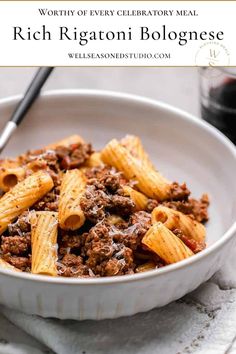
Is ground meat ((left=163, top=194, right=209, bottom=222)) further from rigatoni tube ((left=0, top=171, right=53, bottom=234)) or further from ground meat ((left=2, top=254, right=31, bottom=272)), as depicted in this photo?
ground meat ((left=2, top=254, right=31, bottom=272))

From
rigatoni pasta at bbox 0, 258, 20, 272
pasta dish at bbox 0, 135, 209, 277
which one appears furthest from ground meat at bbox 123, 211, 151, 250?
rigatoni pasta at bbox 0, 258, 20, 272

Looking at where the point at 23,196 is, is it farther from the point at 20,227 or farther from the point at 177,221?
the point at 177,221

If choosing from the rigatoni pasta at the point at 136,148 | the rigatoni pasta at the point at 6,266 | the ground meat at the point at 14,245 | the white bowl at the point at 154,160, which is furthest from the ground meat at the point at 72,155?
the rigatoni pasta at the point at 6,266

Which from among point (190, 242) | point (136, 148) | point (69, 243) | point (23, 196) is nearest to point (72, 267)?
point (69, 243)

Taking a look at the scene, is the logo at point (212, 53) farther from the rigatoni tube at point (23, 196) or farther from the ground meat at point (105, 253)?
the ground meat at point (105, 253)

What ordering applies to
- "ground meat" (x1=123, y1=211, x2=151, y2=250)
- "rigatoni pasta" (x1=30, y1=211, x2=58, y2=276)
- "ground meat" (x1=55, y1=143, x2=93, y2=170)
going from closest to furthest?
"rigatoni pasta" (x1=30, y1=211, x2=58, y2=276) → "ground meat" (x1=123, y1=211, x2=151, y2=250) → "ground meat" (x1=55, y1=143, x2=93, y2=170)
